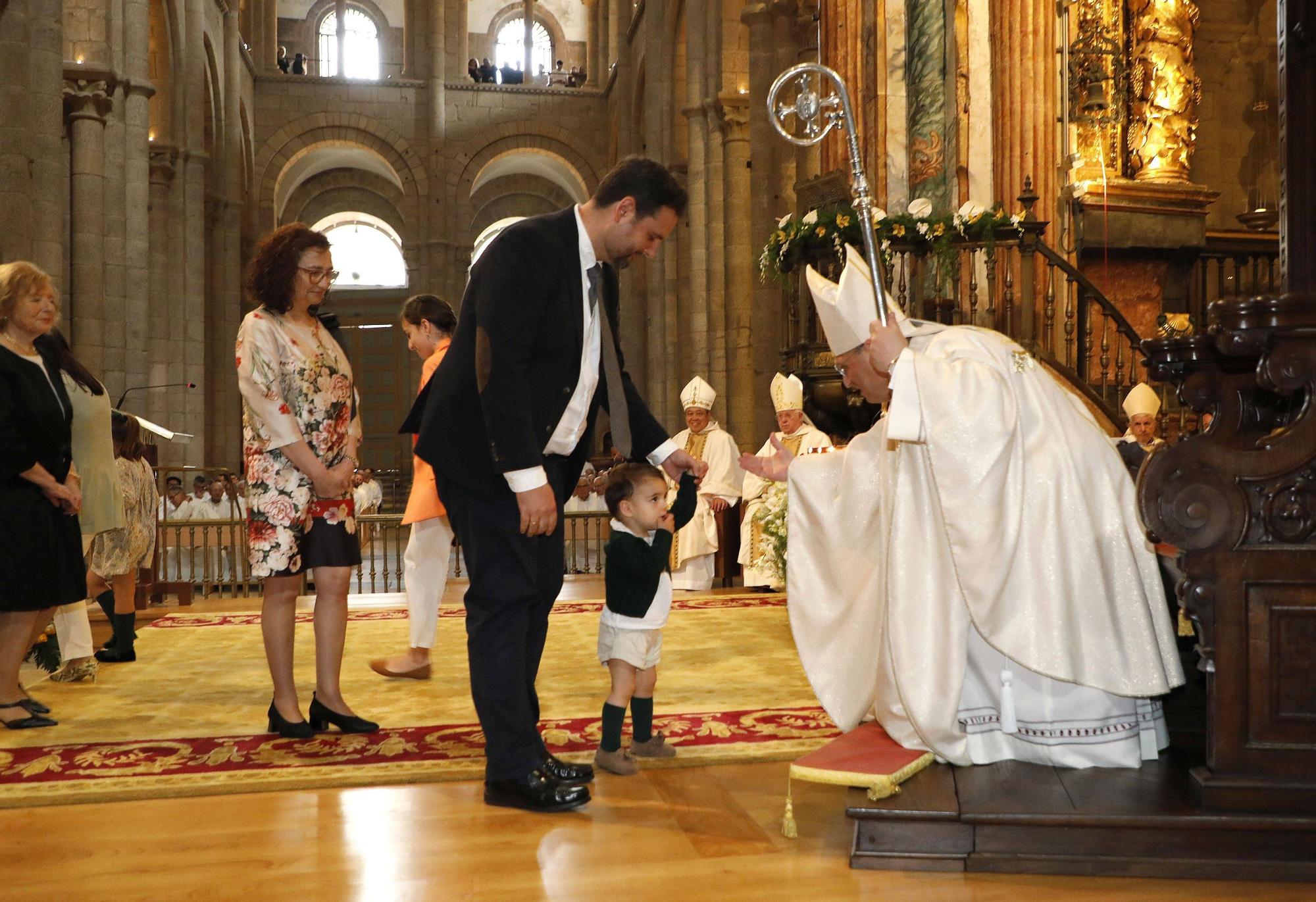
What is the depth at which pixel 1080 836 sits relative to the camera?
8.20ft

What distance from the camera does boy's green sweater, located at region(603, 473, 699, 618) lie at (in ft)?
11.3

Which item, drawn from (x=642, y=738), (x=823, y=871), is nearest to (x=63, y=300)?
(x=642, y=738)

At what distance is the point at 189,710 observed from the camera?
4.49m

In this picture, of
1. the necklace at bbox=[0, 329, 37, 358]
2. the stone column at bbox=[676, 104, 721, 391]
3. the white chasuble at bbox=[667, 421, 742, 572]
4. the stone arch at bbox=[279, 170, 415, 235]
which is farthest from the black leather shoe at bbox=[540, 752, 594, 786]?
the stone arch at bbox=[279, 170, 415, 235]

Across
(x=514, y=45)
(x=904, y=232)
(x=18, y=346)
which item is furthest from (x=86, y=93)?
(x=514, y=45)

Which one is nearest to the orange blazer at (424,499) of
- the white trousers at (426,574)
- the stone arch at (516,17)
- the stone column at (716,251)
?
the white trousers at (426,574)

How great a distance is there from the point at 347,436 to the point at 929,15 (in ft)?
20.2

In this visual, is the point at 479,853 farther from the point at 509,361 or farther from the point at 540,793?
the point at 509,361

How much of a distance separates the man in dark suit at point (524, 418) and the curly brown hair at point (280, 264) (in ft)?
3.02

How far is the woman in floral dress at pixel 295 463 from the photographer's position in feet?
12.4

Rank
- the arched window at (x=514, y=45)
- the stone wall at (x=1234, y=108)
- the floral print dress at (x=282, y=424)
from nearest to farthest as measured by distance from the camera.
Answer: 1. the floral print dress at (x=282, y=424)
2. the stone wall at (x=1234, y=108)
3. the arched window at (x=514, y=45)

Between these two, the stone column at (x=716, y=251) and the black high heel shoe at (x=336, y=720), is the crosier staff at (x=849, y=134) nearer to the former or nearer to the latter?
the black high heel shoe at (x=336, y=720)

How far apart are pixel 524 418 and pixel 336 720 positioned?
5.21ft

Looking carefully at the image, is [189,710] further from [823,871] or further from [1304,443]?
[1304,443]
